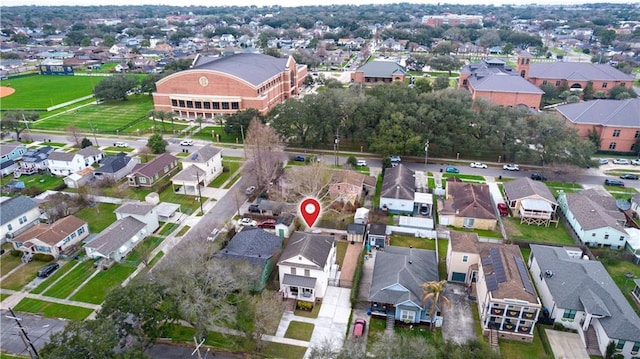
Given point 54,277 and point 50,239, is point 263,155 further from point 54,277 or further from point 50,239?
point 54,277

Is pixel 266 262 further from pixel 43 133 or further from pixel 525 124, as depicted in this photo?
pixel 43 133

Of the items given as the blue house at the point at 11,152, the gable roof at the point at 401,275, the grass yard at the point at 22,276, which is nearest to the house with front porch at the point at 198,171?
the grass yard at the point at 22,276

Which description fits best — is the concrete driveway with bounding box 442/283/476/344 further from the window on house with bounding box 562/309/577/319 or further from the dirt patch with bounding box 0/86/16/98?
the dirt patch with bounding box 0/86/16/98

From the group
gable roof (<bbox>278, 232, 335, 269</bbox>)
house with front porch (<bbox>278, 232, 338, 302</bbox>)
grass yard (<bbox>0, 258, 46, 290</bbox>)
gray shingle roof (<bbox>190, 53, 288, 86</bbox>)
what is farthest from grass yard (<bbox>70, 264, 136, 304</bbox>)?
gray shingle roof (<bbox>190, 53, 288, 86</bbox>)

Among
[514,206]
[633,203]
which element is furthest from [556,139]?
[514,206]

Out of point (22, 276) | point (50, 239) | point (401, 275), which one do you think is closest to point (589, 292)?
point (401, 275)

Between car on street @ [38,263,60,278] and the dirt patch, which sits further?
the dirt patch

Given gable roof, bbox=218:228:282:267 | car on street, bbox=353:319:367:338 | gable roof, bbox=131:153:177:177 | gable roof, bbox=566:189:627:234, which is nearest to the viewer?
car on street, bbox=353:319:367:338
